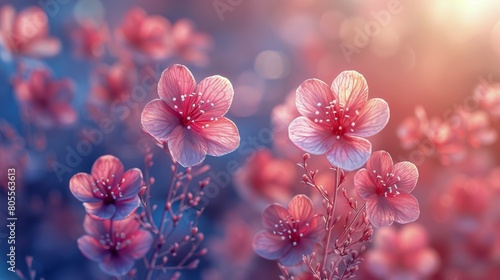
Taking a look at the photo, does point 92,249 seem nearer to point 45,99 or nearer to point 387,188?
point 387,188

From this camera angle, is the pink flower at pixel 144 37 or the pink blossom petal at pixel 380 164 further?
the pink flower at pixel 144 37

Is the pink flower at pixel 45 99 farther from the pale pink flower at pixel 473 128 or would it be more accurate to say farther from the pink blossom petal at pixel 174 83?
the pale pink flower at pixel 473 128

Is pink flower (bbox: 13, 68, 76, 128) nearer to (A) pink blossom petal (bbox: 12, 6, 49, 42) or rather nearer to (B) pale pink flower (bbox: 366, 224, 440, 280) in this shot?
(A) pink blossom petal (bbox: 12, 6, 49, 42)

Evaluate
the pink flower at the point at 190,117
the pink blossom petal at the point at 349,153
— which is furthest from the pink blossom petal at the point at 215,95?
the pink blossom petal at the point at 349,153

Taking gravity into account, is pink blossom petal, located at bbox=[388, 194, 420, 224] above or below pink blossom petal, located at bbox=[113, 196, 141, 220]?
above

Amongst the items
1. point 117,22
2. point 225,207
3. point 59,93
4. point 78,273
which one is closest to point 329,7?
point 117,22

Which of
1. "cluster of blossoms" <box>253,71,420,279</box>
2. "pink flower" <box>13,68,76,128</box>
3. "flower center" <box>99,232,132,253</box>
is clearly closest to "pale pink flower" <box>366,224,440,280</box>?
"cluster of blossoms" <box>253,71,420,279</box>

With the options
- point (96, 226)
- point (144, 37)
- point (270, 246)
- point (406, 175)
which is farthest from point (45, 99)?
point (406, 175)
